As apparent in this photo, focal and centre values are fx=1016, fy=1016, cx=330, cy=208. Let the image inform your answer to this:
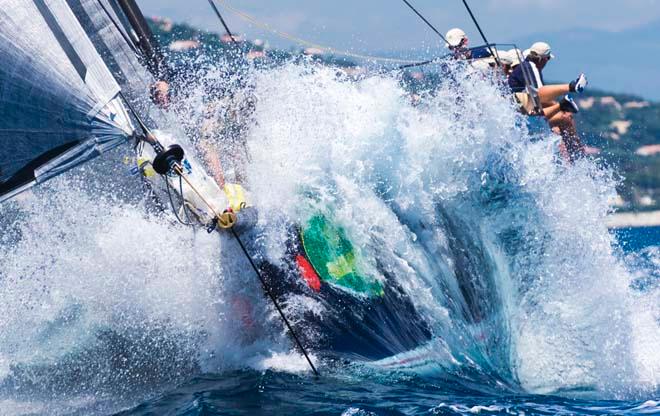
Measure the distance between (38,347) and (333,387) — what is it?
1925mm

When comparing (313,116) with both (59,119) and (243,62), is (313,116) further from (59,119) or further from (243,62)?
(59,119)

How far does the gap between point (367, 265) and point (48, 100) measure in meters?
2.22

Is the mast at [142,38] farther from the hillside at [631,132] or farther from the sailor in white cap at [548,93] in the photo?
the hillside at [631,132]

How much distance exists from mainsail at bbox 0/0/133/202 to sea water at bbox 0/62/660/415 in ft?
3.34

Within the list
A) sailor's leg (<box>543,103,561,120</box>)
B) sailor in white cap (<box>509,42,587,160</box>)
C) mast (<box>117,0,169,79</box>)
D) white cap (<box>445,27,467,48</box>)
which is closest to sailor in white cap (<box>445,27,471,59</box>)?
white cap (<box>445,27,467,48</box>)

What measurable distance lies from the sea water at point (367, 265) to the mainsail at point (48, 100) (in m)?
1.02

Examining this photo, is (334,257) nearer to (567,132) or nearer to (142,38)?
(142,38)

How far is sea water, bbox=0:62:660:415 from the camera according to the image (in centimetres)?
609

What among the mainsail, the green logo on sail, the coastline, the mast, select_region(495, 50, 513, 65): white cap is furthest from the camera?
the coastline

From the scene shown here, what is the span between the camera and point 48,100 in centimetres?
532

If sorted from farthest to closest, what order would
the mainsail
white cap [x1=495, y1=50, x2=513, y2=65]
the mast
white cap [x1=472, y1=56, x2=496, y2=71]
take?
white cap [x1=495, y1=50, x2=513, y2=65] < white cap [x1=472, y1=56, x2=496, y2=71] < the mast < the mainsail

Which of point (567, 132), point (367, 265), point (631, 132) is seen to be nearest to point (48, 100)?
point (367, 265)

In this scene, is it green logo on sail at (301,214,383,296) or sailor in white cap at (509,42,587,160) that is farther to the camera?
sailor in white cap at (509,42,587,160)

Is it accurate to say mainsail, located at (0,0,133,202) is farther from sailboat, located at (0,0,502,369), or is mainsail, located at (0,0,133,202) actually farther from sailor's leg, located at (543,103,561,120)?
sailor's leg, located at (543,103,561,120)
